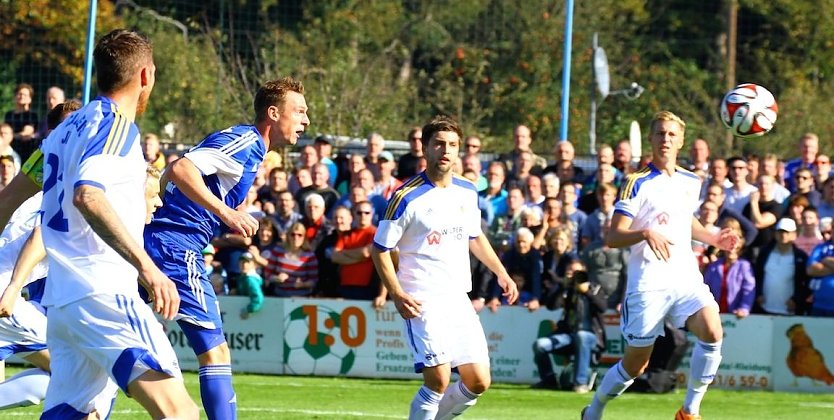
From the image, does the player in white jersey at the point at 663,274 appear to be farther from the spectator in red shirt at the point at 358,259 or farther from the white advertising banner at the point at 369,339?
the spectator in red shirt at the point at 358,259

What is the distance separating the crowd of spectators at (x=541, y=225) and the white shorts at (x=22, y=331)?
5642 millimetres

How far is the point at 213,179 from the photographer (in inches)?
310

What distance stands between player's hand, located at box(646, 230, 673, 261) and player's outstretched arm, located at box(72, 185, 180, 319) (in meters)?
4.81

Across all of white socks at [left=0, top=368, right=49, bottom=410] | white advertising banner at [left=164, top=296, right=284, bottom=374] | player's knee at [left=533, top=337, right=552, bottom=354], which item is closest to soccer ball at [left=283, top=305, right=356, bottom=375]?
white advertising banner at [left=164, top=296, right=284, bottom=374]

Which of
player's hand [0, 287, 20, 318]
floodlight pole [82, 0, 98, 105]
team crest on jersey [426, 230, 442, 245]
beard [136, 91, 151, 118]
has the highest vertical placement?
floodlight pole [82, 0, 98, 105]

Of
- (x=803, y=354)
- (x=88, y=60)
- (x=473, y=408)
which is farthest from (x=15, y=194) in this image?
(x=88, y=60)

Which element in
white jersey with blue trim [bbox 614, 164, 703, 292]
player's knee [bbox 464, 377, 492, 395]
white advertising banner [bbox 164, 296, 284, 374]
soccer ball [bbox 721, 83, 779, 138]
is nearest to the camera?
player's knee [bbox 464, 377, 492, 395]

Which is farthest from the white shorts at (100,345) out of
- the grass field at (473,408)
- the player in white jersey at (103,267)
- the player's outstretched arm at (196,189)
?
the grass field at (473,408)

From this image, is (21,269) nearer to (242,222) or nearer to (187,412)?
(242,222)

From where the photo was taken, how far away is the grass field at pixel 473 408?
11.4 m

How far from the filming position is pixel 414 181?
9016mm

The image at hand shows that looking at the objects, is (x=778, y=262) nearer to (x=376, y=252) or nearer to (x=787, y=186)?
(x=787, y=186)

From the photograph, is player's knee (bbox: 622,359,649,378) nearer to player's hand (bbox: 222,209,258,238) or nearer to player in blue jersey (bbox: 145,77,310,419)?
player in blue jersey (bbox: 145,77,310,419)

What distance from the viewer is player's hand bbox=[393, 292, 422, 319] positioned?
872cm
